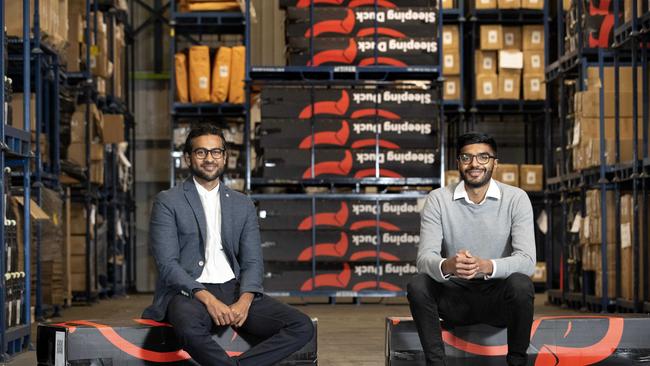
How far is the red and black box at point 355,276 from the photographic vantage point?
13984 millimetres

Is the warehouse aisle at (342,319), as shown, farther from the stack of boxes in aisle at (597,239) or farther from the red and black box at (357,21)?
the red and black box at (357,21)

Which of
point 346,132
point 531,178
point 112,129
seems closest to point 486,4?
point 531,178

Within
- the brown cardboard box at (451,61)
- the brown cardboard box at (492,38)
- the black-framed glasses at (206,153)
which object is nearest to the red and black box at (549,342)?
the black-framed glasses at (206,153)

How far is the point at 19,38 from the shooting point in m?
9.91

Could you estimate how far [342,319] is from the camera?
1236 cm

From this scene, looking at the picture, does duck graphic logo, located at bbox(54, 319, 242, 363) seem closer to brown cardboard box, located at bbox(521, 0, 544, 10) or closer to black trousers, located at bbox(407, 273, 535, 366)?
black trousers, located at bbox(407, 273, 535, 366)

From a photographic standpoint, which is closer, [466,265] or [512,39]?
[466,265]

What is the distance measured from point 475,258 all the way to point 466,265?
7cm

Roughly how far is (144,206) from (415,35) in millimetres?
7358

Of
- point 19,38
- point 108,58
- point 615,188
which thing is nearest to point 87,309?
point 108,58

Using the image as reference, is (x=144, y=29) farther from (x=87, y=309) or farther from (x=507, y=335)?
(x=507, y=335)

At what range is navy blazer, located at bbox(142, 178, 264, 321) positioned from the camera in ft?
20.4

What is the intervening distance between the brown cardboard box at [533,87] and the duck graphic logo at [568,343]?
11.1 metres

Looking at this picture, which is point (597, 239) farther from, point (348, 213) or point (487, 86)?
point (487, 86)
